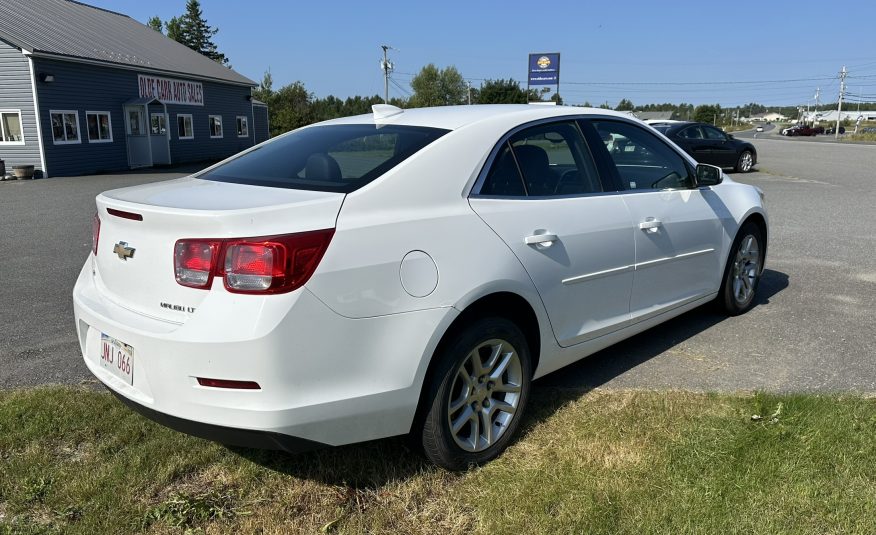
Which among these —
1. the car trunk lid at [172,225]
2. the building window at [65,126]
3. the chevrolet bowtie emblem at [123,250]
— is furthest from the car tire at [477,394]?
the building window at [65,126]

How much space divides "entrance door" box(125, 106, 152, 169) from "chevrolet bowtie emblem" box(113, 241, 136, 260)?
2566 cm

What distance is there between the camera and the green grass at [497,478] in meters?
2.72

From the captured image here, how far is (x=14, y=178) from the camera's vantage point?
68.4ft

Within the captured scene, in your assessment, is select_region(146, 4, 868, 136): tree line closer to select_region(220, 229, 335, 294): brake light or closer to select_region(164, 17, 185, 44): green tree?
select_region(164, 17, 185, 44): green tree

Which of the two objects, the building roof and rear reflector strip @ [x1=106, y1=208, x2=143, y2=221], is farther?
the building roof

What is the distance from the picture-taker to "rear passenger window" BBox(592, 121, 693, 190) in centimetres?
416

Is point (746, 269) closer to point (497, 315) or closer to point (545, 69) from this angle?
point (497, 315)

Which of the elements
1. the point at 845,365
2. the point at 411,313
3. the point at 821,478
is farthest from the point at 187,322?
the point at 845,365

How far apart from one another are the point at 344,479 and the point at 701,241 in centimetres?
291

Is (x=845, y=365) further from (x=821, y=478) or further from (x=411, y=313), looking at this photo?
(x=411, y=313)

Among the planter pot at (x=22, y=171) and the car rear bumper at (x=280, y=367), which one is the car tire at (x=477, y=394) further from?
the planter pot at (x=22, y=171)

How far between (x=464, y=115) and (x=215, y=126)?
3156 centimetres

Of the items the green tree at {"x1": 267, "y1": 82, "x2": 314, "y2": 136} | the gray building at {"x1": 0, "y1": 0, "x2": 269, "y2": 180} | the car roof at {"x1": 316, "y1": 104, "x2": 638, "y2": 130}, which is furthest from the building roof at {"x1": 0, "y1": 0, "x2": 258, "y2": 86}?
the car roof at {"x1": 316, "y1": 104, "x2": 638, "y2": 130}

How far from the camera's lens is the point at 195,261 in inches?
99.7
